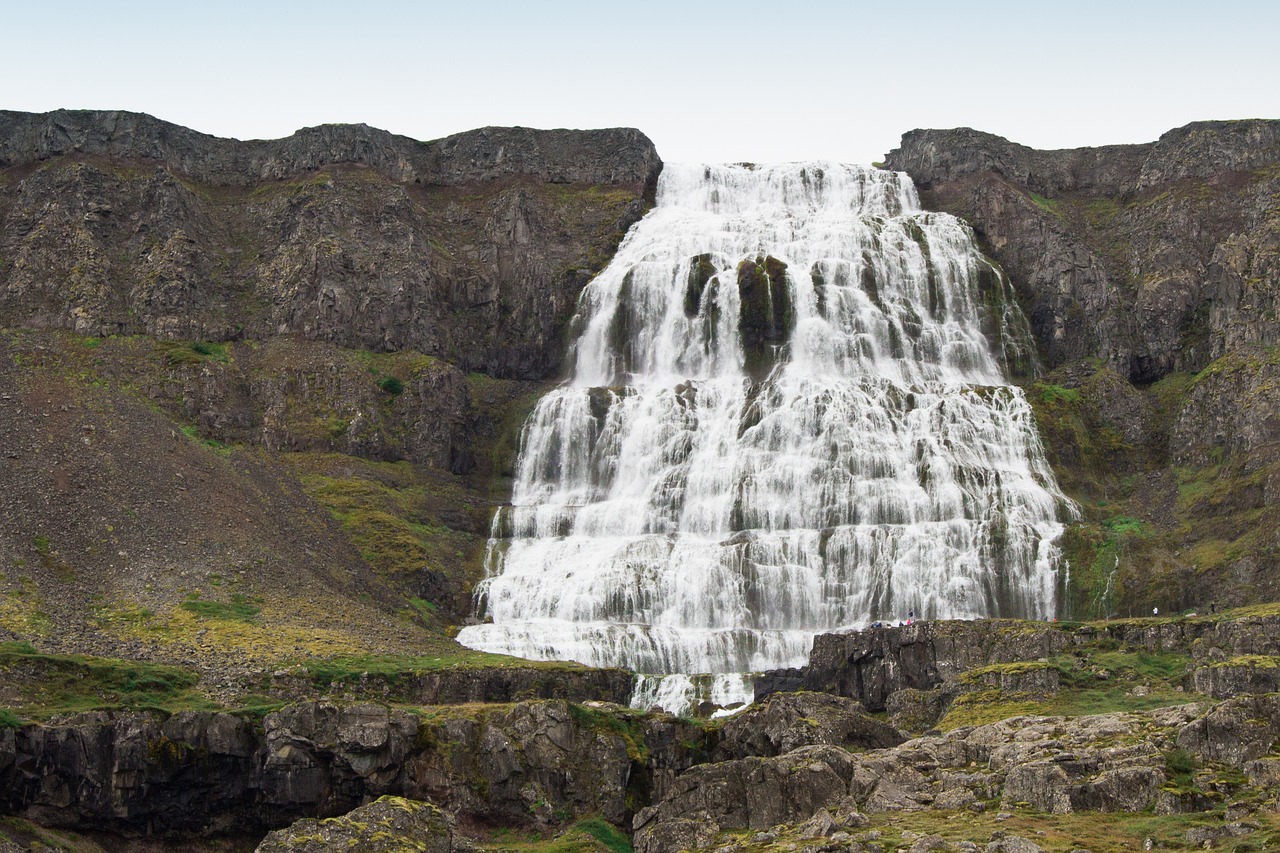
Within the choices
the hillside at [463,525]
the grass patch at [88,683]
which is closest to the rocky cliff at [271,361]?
the hillside at [463,525]

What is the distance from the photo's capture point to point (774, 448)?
333 ft

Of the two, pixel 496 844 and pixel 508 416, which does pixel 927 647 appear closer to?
pixel 496 844

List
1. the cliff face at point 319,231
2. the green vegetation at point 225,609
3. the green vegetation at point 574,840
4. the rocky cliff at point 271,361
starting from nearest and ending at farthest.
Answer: the green vegetation at point 574,840 < the green vegetation at point 225,609 < the rocky cliff at point 271,361 < the cliff face at point 319,231

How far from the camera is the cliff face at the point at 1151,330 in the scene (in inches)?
3467

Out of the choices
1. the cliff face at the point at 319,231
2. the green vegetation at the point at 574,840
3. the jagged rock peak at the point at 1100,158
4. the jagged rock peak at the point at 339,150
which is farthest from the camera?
the jagged rock peak at the point at 339,150

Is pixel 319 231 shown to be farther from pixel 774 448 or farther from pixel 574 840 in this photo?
pixel 574 840

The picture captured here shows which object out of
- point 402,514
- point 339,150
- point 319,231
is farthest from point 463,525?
point 339,150

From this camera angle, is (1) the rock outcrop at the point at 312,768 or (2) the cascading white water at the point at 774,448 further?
(2) the cascading white water at the point at 774,448

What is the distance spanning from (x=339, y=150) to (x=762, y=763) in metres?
95.7

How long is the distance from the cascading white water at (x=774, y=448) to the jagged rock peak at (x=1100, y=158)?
5.60 metres

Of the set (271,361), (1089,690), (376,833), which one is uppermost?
(271,361)

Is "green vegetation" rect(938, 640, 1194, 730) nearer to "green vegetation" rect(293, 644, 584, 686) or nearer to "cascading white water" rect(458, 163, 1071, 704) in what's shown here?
"cascading white water" rect(458, 163, 1071, 704)

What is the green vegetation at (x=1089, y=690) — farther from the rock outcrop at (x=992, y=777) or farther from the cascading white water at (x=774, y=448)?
the cascading white water at (x=774, y=448)

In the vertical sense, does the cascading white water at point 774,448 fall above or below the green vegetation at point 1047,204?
below
